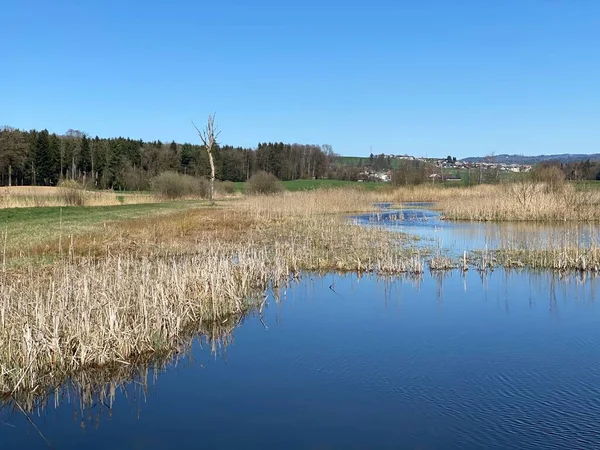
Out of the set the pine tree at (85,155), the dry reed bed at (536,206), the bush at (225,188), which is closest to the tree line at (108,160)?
the pine tree at (85,155)

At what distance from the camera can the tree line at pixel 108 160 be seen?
55.2 m

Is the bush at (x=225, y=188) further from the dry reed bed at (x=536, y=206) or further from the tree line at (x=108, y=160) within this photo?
the dry reed bed at (x=536, y=206)

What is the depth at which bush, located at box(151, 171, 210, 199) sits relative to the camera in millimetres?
37312

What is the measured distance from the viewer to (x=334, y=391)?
5480 mm

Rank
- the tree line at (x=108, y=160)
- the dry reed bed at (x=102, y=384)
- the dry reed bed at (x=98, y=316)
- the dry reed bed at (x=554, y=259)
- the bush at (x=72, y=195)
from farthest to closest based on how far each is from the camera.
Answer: the tree line at (x=108, y=160) < the bush at (x=72, y=195) < the dry reed bed at (x=554, y=259) < the dry reed bed at (x=98, y=316) < the dry reed bed at (x=102, y=384)

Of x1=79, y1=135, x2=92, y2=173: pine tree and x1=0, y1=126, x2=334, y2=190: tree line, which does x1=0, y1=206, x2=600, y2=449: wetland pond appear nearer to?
x1=0, y1=126, x2=334, y2=190: tree line

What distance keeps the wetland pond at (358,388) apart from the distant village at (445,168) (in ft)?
80.7

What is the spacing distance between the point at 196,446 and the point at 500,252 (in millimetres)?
10479

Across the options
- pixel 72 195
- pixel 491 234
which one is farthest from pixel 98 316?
pixel 72 195

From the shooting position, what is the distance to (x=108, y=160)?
60812 mm

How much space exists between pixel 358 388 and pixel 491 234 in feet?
44.4

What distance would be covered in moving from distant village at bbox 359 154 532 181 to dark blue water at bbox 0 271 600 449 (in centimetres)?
2443

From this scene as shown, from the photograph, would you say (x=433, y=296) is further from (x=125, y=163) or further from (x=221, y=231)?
(x=125, y=163)

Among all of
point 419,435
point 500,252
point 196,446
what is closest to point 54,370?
point 196,446
